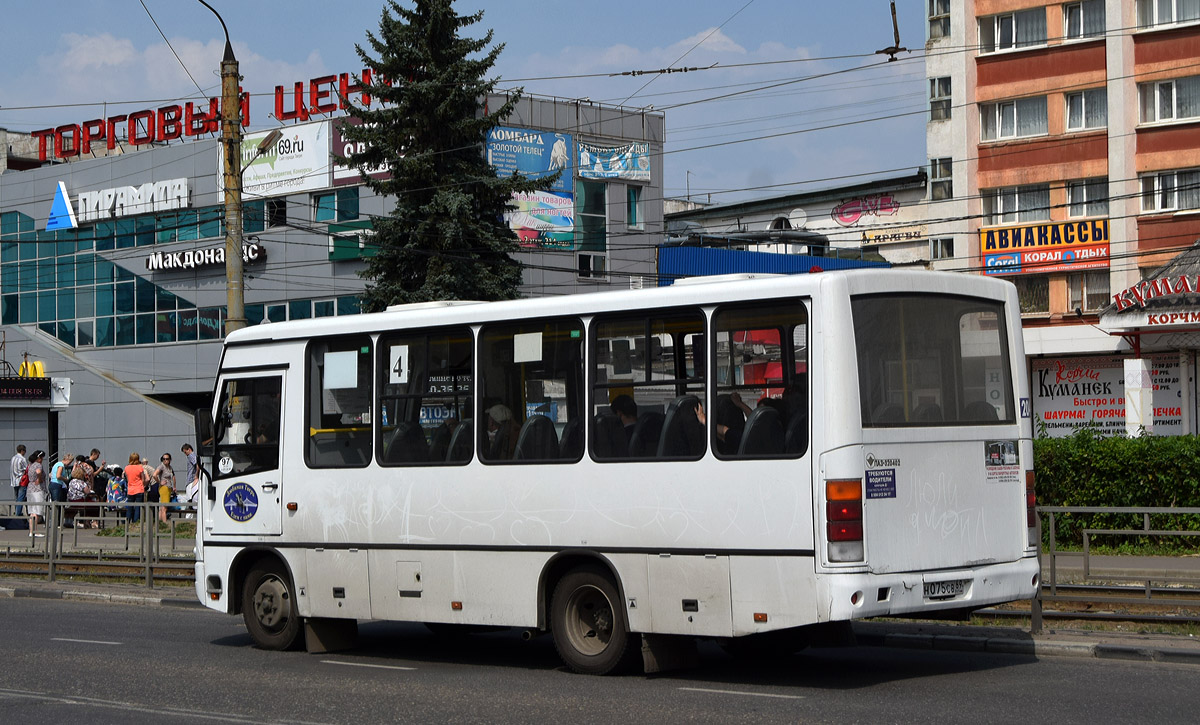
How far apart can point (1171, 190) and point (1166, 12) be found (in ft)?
16.4

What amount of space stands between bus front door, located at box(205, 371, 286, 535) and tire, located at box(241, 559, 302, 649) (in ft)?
1.29

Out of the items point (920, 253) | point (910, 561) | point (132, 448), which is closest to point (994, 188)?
point (920, 253)

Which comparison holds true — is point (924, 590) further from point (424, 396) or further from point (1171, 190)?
point (1171, 190)

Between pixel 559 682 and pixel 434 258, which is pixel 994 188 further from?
pixel 559 682

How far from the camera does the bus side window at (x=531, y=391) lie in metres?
11.4

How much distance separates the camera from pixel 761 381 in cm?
1041

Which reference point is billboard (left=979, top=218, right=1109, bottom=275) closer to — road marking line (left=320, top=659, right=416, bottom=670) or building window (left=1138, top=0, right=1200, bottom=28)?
building window (left=1138, top=0, right=1200, bottom=28)

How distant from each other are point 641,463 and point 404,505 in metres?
2.49

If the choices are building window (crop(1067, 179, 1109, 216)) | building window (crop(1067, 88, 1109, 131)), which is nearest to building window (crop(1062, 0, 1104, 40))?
building window (crop(1067, 88, 1109, 131))

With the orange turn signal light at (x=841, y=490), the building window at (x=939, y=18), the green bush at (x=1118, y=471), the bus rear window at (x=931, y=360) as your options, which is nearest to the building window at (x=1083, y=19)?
the building window at (x=939, y=18)

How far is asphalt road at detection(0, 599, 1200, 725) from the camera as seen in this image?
9500 mm

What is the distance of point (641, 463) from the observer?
10.9 metres

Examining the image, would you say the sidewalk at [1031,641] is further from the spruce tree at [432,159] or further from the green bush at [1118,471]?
the spruce tree at [432,159]

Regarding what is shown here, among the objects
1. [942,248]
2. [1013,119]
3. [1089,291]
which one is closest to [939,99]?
[1013,119]
